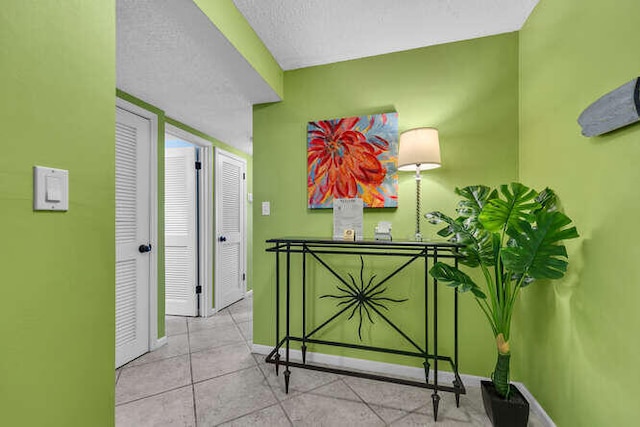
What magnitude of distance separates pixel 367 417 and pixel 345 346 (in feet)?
1.48

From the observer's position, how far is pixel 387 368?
2.03m

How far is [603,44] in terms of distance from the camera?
1142mm

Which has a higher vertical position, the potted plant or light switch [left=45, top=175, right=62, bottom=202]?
light switch [left=45, top=175, right=62, bottom=202]

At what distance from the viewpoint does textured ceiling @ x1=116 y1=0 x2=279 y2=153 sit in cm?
143

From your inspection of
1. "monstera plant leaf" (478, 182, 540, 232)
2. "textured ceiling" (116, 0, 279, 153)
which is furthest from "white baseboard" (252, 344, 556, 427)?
"textured ceiling" (116, 0, 279, 153)

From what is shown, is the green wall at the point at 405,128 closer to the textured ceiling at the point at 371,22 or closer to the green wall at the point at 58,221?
the textured ceiling at the point at 371,22

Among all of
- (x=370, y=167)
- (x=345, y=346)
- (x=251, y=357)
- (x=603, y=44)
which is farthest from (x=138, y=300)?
(x=603, y=44)

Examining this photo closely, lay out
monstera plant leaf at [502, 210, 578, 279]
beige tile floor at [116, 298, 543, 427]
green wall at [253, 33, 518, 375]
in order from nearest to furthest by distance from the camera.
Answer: monstera plant leaf at [502, 210, 578, 279] → beige tile floor at [116, 298, 543, 427] → green wall at [253, 33, 518, 375]

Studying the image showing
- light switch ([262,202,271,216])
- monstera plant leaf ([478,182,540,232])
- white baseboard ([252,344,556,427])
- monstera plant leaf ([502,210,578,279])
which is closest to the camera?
monstera plant leaf ([502,210,578,279])

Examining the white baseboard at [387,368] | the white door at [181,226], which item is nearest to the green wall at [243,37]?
the white door at [181,226]

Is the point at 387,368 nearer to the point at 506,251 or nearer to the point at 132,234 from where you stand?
Result: the point at 506,251

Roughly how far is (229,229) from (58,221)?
2.92 metres

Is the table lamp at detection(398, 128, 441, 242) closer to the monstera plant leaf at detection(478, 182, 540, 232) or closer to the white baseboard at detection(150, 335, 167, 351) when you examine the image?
the monstera plant leaf at detection(478, 182, 540, 232)

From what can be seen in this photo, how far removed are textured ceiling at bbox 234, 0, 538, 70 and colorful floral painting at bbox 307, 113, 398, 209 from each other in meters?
0.49
